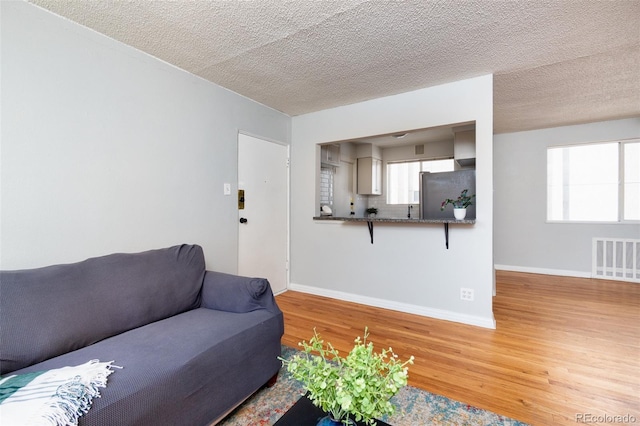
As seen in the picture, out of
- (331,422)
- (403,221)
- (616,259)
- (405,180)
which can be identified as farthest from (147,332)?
(616,259)

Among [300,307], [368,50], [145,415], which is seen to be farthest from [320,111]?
[145,415]

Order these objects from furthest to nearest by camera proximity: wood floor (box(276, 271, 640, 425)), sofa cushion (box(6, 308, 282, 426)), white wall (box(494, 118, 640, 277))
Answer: white wall (box(494, 118, 640, 277))
wood floor (box(276, 271, 640, 425))
sofa cushion (box(6, 308, 282, 426))

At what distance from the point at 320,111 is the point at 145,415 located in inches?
135

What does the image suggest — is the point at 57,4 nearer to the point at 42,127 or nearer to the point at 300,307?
the point at 42,127

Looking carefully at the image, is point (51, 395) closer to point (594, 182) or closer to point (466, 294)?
point (466, 294)

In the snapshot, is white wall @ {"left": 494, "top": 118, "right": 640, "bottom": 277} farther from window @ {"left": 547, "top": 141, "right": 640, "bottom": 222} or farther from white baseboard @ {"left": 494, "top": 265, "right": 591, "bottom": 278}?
window @ {"left": 547, "top": 141, "right": 640, "bottom": 222}

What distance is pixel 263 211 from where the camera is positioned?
3.45 metres

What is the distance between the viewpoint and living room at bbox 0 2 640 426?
1.71 meters

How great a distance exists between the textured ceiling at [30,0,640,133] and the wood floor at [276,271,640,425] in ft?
7.93

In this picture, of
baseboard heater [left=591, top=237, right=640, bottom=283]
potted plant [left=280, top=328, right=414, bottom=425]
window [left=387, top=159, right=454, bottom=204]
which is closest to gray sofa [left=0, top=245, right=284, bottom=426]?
potted plant [left=280, top=328, right=414, bottom=425]

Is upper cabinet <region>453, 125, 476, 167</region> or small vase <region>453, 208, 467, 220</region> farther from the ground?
upper cabinet <region>453, 125, 476, 167</region>

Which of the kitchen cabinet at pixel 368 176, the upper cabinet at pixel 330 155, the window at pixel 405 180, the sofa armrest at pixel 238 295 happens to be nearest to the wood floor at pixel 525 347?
the sofa armrest at pixel 238 295

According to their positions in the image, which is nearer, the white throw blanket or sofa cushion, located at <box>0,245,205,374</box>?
the white throw blanket

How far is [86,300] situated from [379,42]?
2549mm
